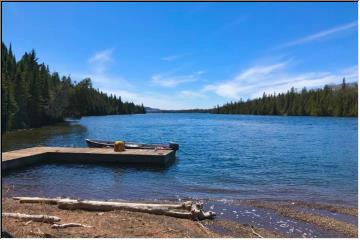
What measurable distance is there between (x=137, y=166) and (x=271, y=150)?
18.4 metres

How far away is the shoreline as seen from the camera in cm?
1003

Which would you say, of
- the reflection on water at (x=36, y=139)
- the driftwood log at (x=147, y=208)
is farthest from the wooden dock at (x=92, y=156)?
the driftwood log at (x=147, y=208)

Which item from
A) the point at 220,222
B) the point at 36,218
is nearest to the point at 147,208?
the point at 220,222

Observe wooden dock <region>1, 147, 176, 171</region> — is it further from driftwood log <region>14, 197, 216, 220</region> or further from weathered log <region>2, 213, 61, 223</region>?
weathered log <region>2, 213, 61, 223</region>

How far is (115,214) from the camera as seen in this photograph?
12.5m

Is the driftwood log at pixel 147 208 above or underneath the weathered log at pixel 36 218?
underneath

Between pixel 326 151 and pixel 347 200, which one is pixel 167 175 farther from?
pixel 326 151

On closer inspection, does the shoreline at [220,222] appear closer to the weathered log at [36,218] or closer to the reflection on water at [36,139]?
the weathered log at [36,218]

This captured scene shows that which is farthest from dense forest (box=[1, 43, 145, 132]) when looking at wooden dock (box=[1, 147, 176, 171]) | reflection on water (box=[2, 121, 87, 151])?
wooden dock (box=[1, 147, 176, 171])

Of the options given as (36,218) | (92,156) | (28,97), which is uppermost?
(28,97)

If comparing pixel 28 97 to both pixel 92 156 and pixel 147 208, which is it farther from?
pixel 147 208

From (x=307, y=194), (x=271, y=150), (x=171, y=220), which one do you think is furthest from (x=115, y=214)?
(x=271, y=150)

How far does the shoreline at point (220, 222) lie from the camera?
10.0 meters

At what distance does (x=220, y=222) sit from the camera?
43.4ft
